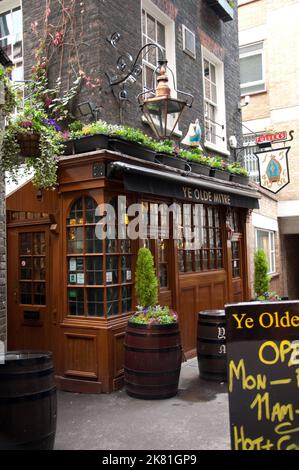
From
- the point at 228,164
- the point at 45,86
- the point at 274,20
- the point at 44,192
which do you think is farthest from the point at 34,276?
the point at 274,20

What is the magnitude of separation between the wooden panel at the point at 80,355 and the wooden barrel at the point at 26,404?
6.98ft

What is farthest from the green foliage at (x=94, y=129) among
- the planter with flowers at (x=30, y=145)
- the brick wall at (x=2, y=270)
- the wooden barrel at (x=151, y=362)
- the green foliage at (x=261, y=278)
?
the green foliage at (x=261, y=278)

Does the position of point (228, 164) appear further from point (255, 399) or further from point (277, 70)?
point (255, 399)

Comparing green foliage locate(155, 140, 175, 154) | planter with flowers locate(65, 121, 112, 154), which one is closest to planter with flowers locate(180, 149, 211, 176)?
green foliage locate(155, 140, 175, 154)

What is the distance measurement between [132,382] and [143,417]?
0.70 metres

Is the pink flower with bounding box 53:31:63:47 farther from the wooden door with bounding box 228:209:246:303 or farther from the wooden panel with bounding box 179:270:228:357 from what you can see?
the wooden door with bounding box 228:209:246:303

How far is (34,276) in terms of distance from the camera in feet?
22.8

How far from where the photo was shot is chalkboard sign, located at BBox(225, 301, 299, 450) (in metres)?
3.50

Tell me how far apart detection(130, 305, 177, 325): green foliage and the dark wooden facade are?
391mm

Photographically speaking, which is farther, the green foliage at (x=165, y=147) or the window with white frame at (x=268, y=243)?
the window with white frame at (x=268, y=243)

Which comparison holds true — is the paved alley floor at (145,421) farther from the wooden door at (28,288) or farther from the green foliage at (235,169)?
the green foliage at (235,169)

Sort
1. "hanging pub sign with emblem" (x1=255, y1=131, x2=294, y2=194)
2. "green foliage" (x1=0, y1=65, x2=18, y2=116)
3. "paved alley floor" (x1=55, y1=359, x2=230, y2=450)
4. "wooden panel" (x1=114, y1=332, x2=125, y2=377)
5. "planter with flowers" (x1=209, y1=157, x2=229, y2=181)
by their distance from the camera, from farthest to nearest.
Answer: "hanging pub sign with emblem" (x1=255, y1=131, x2=294, y2=194) → "planter with flowers" (x1=209, y1=157, x2=229, y2=181) → "wooden panel" (x1=114, y1=332, x2=125, y2=377) → "green foliage" (x1=0, y1=65, x2=18, y2=116) → "paved alley floor" (x1=55, y1=359, x2=230, y2=450)

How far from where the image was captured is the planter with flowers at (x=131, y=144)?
6094mm
